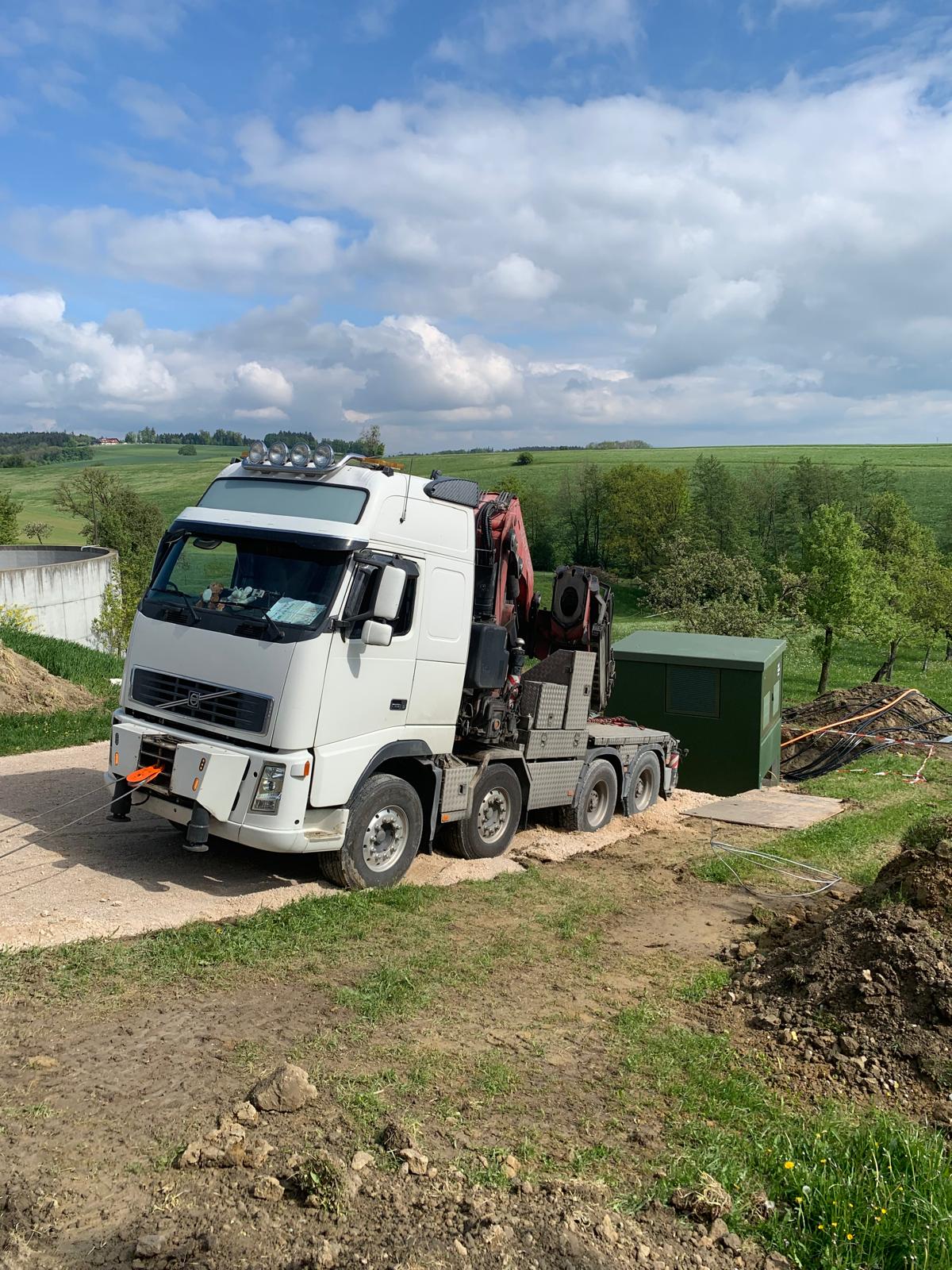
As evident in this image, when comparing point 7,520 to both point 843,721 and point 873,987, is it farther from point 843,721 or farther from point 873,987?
point 873,987

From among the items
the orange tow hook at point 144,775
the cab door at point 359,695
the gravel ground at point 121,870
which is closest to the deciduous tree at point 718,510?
the gravel ground at point 121,870

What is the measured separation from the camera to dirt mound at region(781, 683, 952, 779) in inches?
885

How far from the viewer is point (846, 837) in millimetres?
12070

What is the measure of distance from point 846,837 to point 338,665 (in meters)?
7.18

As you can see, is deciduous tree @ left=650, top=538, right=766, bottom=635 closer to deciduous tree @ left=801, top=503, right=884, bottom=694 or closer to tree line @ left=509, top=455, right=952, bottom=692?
tree line @ left=509, top=455, right=952, bottom=692

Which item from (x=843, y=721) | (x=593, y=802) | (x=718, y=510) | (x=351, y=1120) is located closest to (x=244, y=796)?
(x=351, y=1120)

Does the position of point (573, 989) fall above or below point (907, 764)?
above

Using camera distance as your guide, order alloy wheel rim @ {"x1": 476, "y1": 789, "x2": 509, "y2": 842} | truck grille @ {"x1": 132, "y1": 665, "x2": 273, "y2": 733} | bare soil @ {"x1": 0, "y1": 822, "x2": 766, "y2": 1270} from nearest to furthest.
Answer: bare soil @ {"x1": 0, "y1": 822, "x2": 766, "y2": 1270} → truck grille @ {"x1": 132, "y1": 665, "x2": 273, "y2": 733} → alloy wheel rim @ {"x1": 476, "y1": 789, "x2": 509, "y2": 842}

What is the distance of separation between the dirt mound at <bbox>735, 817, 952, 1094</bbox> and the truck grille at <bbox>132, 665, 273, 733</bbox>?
14.0ft

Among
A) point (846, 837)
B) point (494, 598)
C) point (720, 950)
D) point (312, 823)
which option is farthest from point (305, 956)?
point (846, 837)

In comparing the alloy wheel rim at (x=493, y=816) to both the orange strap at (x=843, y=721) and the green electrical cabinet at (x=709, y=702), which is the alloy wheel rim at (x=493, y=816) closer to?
the green electrical cabinet at (x=709, y=702)

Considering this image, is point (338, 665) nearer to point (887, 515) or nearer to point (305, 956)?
point (305, 956)

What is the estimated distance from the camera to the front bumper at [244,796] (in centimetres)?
803

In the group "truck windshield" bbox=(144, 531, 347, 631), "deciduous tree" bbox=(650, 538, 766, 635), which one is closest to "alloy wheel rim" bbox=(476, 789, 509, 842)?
"truck windshield" bbox=(144, 531, 347, 631)
